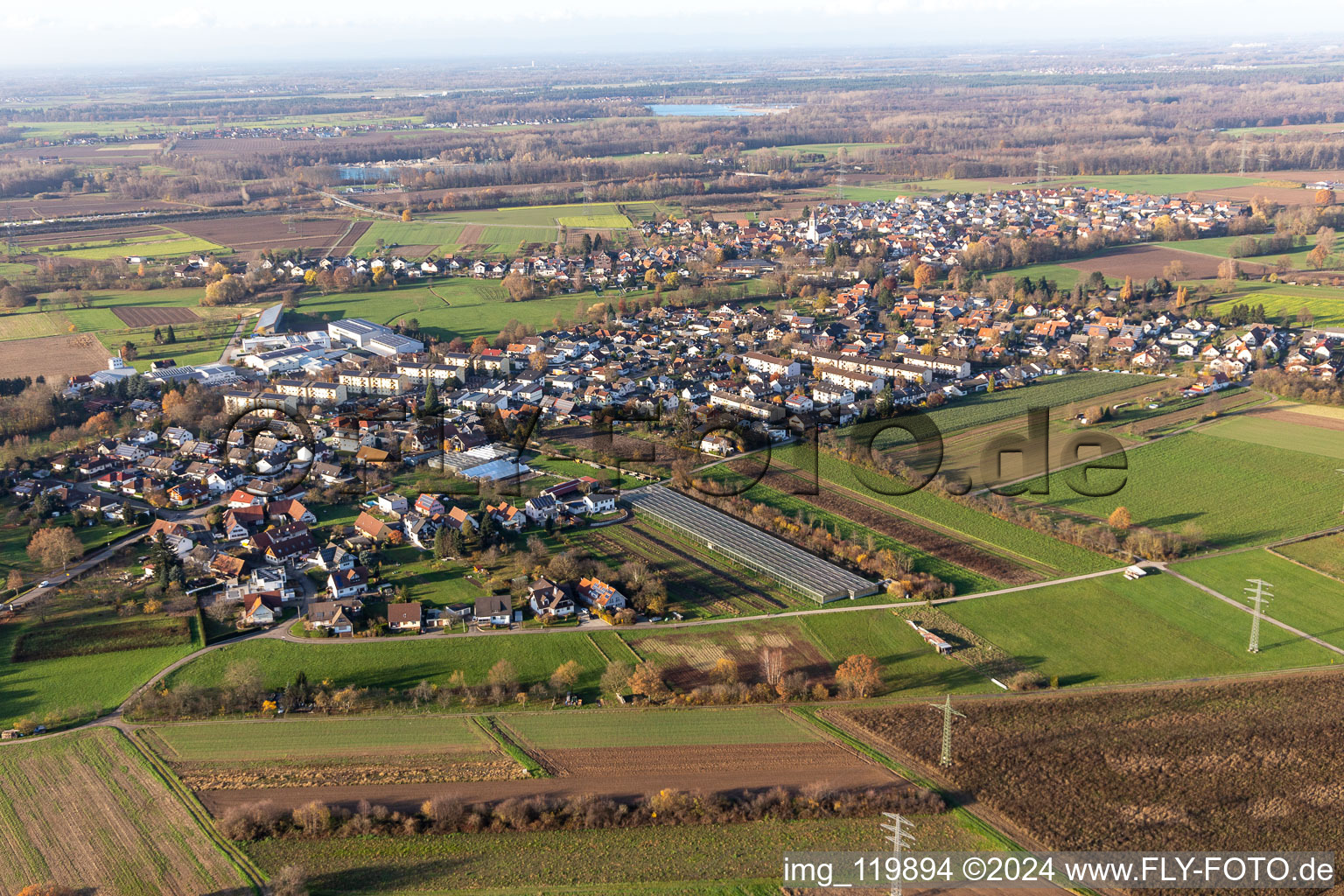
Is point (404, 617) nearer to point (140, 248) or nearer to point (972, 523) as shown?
point (972, 523)

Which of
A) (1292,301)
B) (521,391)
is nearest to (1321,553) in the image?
(521,391)

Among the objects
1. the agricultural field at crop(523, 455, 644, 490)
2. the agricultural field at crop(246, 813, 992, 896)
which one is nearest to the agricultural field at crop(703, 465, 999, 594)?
the agricultural field at crop(523, 455, 644, 490)

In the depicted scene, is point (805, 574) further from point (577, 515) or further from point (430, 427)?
point (430, 427)

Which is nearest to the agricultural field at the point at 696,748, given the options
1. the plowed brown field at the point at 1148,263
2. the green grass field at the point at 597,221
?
the plowed brown field at the point at 1148,263

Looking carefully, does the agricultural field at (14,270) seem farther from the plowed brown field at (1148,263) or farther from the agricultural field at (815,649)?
the plowed brown field at (1148,263)

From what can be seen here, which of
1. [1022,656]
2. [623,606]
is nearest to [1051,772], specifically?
[1022,656]

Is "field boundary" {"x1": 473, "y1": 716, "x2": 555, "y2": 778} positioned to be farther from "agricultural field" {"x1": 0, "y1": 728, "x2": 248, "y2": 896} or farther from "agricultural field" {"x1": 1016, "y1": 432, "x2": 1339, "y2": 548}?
"agricultural field" {"x1": 1016, "y1": 432, "x2": 1339, "y2": 548}
